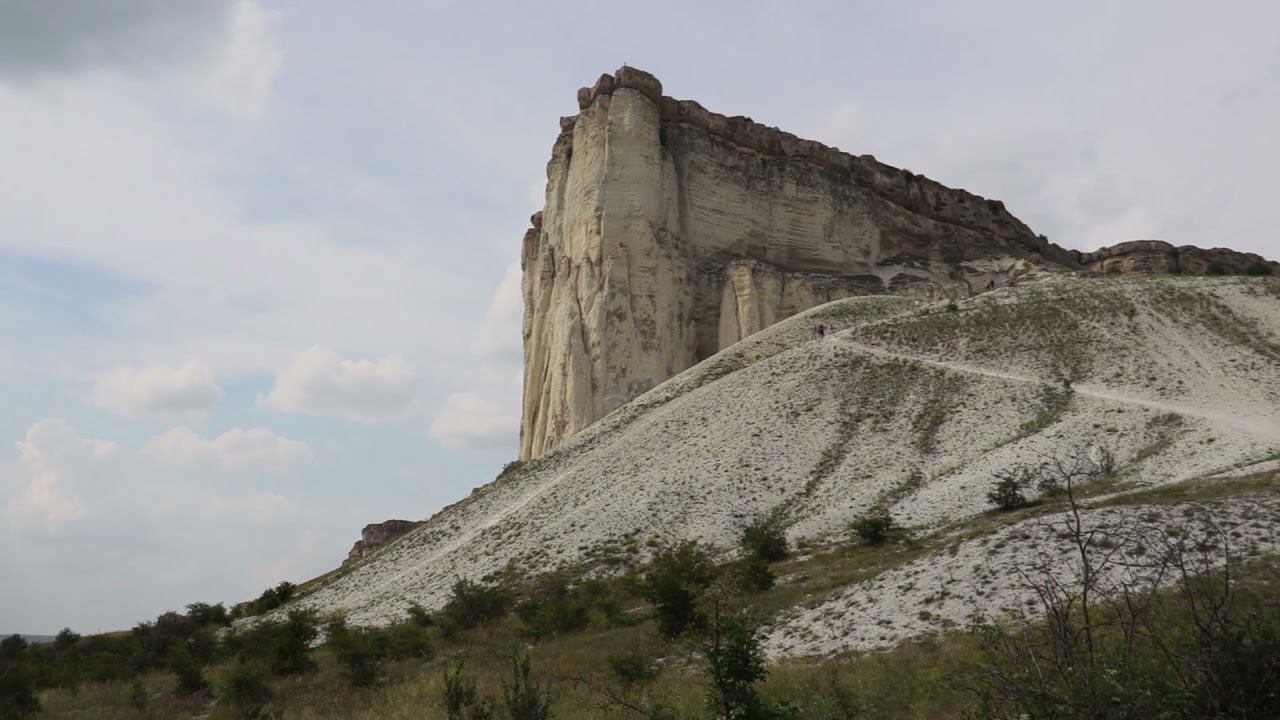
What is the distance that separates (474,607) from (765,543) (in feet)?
25.7

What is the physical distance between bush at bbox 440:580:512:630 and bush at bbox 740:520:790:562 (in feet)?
22.0

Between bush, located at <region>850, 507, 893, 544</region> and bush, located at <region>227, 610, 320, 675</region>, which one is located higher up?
bush, located at <region>850, 507, 893, 544</region>

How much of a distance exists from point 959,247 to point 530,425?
4557 cm

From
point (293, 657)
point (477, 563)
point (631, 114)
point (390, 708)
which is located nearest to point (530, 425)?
point (631, 114)

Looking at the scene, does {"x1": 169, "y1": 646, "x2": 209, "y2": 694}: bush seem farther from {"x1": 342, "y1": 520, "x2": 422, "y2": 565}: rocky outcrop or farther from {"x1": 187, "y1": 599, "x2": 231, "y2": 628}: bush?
{"x1": 342, "y1": 520, "x2": 422, "y2": 565}: rocky outcrop

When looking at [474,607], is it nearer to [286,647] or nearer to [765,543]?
[286,647]

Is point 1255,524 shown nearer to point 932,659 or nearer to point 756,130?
point 932,659

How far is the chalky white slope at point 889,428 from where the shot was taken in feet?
83.2

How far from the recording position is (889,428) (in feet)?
103

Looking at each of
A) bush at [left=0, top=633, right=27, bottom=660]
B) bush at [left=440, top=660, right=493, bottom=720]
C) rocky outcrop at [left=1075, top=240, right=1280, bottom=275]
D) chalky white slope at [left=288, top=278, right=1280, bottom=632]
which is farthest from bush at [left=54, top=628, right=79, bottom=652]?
rocky outcrop at [left=1075, top=240, right=1280, bottom=275]

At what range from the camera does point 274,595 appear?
109 feet

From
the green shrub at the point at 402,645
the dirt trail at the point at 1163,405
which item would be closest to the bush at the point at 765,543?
the green shrub at the point at 402,645

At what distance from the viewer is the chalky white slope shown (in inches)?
998


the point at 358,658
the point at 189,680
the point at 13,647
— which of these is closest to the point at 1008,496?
the point at 358,658
